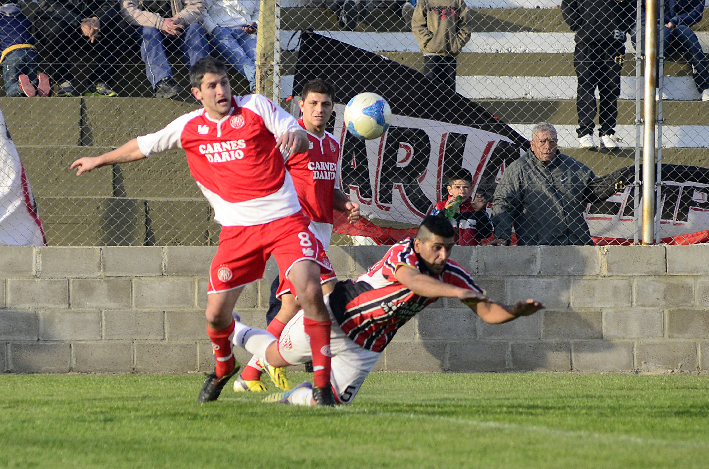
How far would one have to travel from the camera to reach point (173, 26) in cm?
943

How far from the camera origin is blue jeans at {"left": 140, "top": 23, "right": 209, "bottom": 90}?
9.38 metres

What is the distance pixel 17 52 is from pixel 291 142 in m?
5.64

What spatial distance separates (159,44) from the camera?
9398 mm

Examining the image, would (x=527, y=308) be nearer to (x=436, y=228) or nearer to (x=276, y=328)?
(x=436, y=228)

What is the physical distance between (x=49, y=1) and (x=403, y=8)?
161 inches

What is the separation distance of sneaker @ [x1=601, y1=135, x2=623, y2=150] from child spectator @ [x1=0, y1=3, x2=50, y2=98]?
6.17 metres

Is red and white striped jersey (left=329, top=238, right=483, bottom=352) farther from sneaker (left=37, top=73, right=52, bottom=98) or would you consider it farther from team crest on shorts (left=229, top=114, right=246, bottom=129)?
sneaker (left=37, top=73, right=52, bottom=98)

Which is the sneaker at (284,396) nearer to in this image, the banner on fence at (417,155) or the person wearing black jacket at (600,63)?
the banner on fence at (417,155)

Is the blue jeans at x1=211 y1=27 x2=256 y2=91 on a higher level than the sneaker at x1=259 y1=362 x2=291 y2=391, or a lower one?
higher

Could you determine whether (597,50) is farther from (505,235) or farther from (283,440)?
(283,440)

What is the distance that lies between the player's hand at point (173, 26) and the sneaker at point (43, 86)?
1.53 meters

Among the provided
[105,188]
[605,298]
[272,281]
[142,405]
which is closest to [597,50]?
[605,298]

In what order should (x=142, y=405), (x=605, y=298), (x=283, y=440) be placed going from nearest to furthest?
(x=283, y=440) < (x=142, y=405) < (x=605, y=298)

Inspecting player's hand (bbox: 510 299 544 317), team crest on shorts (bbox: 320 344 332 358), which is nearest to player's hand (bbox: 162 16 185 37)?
team crest on shorts (bbox: 320 344 332 358)
